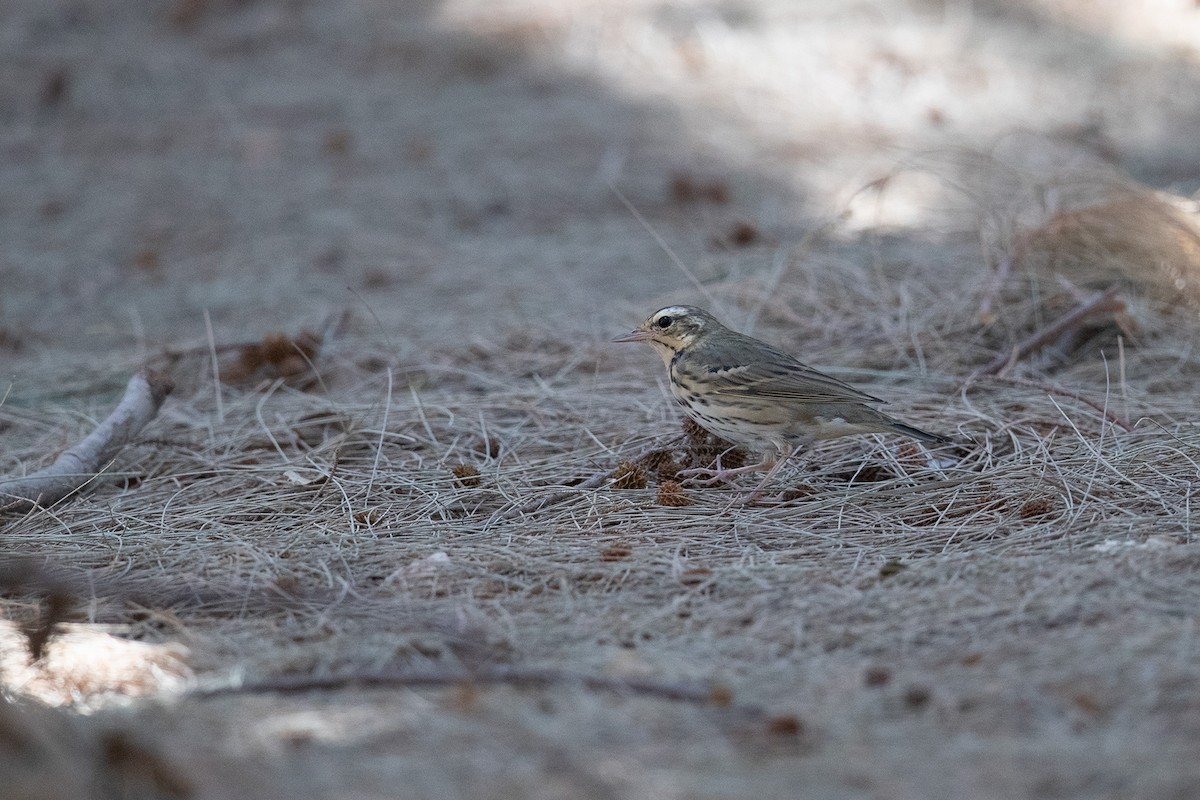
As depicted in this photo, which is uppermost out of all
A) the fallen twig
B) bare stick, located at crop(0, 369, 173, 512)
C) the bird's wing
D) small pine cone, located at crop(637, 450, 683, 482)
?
the bird's wing

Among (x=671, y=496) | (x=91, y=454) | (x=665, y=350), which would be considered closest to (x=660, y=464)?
(x=671, y=496)

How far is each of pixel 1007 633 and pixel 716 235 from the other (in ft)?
18.3

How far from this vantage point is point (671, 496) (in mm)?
4352

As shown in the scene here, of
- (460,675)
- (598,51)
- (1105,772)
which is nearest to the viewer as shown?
(1105,772)

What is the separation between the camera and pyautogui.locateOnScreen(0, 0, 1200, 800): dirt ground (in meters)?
2.65

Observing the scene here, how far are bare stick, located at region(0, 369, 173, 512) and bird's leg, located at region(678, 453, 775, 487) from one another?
2273 mm

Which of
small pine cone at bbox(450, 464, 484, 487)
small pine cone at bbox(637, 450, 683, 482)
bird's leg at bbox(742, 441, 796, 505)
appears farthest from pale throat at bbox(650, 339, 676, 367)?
small pine cone at bbox(450, 464, 484, 487)

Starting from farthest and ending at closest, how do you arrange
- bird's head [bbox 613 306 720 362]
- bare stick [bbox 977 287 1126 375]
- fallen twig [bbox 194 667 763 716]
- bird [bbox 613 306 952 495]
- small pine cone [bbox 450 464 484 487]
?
bare stick [bbox 977 287 1126 375] → bird's head [bbox 613 306 720 362] → small pine cone [bbox 450 464 484 487] → bird [bbox 613 306 952 495] → fallen twig [bbox 194 667 763 716]

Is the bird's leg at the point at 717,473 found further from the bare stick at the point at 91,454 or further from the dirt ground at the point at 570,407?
the bare stick at the point at 91,454

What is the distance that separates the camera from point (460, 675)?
287 cm

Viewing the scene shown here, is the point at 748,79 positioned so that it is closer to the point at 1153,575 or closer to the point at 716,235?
the point at 716,235

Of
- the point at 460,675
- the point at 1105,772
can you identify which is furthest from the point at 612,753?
the point at 1105,772

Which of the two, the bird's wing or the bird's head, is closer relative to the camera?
the bird's wing

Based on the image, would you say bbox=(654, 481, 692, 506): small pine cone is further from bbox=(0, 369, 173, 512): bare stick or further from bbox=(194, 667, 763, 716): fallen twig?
bbox=(0, 369, 173, 512): bare stick
